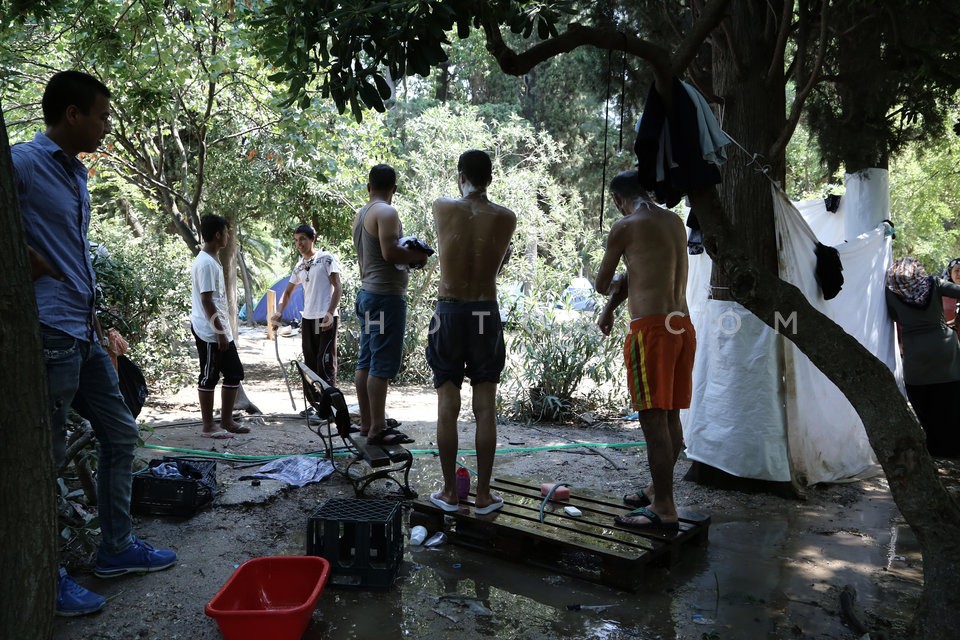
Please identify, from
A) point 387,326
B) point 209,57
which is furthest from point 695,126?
point 209,57

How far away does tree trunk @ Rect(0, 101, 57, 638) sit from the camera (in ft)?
5.49

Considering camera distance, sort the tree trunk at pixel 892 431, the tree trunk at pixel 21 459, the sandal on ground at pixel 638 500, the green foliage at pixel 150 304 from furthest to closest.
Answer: the green foliage at pixel 150 304
the sandal on ground at pixel 638 500
the tree trunk at pixel 892 431
the tree trunk at pixel 21 459

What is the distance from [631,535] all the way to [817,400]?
2325mm

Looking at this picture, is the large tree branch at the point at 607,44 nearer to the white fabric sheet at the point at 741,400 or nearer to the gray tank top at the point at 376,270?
the gray tank top at the point at 376,270

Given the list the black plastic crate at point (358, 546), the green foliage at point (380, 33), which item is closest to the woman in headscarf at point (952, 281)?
the green foliage at point (380, 33)

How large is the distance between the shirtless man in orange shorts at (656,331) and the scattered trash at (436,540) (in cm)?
99

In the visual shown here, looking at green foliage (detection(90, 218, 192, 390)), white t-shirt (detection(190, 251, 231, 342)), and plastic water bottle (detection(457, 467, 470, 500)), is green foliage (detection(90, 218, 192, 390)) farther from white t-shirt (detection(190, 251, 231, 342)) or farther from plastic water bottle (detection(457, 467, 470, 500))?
plastic water bottle (detection(457, 467, 470, 500))

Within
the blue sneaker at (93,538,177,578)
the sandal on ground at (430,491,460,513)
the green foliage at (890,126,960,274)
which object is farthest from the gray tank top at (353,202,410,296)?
the green foliage at (890,126,960,274)

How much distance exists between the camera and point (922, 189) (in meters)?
15.9

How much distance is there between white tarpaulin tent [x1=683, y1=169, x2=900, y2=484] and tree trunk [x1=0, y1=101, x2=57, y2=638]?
13.9 ft

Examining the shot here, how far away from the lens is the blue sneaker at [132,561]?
3279 millimetres

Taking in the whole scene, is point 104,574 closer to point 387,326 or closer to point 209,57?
point 387,326

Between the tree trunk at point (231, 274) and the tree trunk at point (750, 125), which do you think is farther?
the tree trunk at point (231, 274)

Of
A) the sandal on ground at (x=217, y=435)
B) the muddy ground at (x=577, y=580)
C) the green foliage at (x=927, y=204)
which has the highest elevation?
the green foliage at (x=927, y=204)
